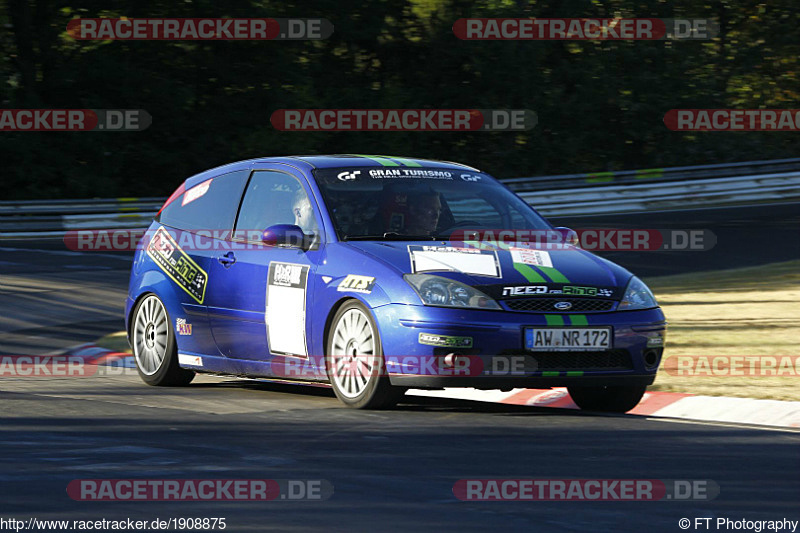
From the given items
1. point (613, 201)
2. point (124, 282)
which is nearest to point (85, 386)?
point (124, 282)

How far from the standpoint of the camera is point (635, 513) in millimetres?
5293

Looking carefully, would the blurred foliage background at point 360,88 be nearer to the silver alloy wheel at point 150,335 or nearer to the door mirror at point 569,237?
the silver alloy wheel at point 150,335

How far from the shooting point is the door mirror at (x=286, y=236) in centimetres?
873

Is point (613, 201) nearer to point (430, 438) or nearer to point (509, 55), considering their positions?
point (509, 55)

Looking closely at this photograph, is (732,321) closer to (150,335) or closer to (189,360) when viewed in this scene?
(189,360)

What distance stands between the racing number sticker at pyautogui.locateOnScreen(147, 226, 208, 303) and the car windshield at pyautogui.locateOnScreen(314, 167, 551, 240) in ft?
4.03

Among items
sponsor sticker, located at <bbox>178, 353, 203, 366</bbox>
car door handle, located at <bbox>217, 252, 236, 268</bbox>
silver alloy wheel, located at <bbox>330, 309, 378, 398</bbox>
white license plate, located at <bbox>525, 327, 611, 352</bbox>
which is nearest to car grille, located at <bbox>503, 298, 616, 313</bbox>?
white license plate, located at <bbox>525, 327, 611, 352</bbox>

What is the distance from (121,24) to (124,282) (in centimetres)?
1448

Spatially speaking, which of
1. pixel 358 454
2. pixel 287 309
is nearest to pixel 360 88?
pixel 287 309

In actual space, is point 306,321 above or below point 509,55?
below

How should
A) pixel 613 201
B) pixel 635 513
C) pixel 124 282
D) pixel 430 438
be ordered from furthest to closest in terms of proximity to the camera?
pixel 613 201, pixel 124 282, pixel 430 438, pixel 635 513

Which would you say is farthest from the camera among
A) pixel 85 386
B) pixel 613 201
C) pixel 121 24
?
pixel 121 24

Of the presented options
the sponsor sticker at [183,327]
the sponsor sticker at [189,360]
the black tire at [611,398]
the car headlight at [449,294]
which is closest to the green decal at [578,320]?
the car headlight at [449,294]

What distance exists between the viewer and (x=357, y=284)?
323 inches
